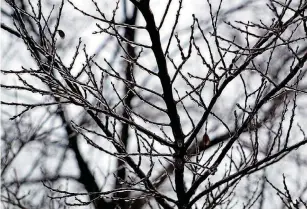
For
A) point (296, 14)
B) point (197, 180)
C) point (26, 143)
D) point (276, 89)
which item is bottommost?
point (197, 180)

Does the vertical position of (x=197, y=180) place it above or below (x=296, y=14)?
below

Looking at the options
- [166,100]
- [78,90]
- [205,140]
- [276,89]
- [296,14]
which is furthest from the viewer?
[205,140]

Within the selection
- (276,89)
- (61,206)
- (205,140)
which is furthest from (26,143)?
(276,89)

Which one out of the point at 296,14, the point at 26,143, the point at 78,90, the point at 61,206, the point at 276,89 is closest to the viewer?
the point at 296,14

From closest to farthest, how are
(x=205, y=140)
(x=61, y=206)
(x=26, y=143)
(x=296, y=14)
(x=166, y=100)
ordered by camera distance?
(x=296, y=14), (x=166, y=100), (x=205, y=140), (x=61, y=206), (x=26, y=143)

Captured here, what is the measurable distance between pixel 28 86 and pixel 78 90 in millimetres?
599

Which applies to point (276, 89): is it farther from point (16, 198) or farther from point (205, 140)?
point (16, 198)

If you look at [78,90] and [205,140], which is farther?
[205,140]

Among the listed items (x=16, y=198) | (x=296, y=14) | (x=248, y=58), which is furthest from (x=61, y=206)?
(x=296, y=14)

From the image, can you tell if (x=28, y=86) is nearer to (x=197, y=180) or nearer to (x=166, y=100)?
(x=166, y=100)

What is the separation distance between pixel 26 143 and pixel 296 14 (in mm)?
7761

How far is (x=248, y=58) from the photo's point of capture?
3.88 metres

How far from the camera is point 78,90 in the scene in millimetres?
4406

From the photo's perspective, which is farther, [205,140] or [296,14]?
[205,140]
